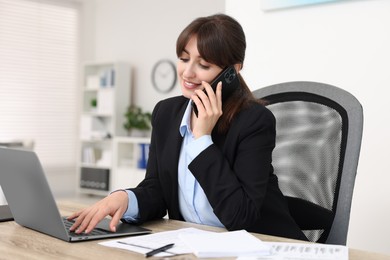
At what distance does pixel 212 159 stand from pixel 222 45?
35 centimetres

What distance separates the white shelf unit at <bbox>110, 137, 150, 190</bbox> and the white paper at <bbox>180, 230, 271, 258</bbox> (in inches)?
214

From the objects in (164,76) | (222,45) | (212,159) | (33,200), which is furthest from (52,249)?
(164,76)

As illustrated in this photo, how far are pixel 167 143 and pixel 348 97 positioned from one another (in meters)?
0.54

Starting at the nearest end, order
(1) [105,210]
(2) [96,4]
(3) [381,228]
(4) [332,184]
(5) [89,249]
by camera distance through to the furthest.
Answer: (5) [89,249], (1) [105,210], (4) [332,184], (3) [381,228], (2) [96,4]

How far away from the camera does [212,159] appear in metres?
1.42

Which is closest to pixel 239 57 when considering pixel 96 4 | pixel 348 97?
pixel 348 97

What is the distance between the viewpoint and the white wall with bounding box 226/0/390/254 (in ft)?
7.54

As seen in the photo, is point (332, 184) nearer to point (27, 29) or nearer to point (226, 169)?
point (226, 169)

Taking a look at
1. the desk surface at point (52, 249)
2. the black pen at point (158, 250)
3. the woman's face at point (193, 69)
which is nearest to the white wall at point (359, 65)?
the woman's face at point (193, 69)

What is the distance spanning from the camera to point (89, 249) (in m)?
1.11

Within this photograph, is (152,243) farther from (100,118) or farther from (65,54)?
(65,54)

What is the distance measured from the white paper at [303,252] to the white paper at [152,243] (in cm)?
13

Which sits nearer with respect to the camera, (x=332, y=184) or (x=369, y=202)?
(x=332, y=184)

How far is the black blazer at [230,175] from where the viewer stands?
4.64ft
